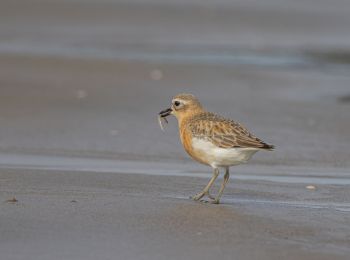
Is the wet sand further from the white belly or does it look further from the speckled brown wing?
the speckled brown wing

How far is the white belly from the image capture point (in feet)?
27.5

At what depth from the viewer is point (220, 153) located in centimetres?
841

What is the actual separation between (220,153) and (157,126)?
397 centimetres

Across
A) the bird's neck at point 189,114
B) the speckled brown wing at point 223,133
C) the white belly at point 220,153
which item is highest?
the bird's neck at point 189,114

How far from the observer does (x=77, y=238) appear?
21.6 feet

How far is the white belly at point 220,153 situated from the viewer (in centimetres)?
837

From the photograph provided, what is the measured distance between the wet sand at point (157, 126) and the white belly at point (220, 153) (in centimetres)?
41

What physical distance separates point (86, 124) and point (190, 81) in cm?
327

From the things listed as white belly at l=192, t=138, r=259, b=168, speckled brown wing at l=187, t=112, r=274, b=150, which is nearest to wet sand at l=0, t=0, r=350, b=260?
white belly at l=192, t=138, r=259, b=168

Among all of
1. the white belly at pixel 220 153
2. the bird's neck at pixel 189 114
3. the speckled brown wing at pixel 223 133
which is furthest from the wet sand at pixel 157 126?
the bird's neck at pixel 189 114

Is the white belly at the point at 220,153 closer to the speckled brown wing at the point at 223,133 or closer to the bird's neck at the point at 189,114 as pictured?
the speckled brown wing at the point at 223,133

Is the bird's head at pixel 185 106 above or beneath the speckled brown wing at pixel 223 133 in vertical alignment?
above

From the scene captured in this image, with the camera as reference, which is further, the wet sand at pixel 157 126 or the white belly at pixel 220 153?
the white belly at pixel 220 153

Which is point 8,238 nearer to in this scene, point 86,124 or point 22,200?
point 22,200
